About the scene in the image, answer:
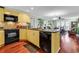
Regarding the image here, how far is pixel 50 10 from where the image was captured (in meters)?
2.21

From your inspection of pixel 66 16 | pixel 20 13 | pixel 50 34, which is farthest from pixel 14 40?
pixel 66 16

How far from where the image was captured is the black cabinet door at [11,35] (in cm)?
235

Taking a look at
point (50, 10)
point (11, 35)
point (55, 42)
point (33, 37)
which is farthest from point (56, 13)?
point (11, 35)

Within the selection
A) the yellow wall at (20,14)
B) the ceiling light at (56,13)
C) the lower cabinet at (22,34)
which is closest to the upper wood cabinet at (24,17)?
the yellow wall at (20,14)

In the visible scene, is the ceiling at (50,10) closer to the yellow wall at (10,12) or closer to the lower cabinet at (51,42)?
the yellow wall at (10,12)

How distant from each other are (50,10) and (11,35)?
105cm

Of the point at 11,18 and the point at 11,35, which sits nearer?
the point at 11,18

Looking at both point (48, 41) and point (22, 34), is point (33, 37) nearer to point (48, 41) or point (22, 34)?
point (22, 34)

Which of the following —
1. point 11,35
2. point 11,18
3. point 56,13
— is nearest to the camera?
point 56,13

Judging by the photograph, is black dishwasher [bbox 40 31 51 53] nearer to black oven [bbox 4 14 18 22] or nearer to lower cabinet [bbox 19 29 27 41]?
lower cabinet [bbox 19 29 27 41]

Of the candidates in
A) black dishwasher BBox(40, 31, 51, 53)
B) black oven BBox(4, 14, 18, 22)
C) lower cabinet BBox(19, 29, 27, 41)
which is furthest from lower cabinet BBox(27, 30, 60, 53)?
black oven BBox(4, 14, 18, 22)

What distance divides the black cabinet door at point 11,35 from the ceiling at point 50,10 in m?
0.53
